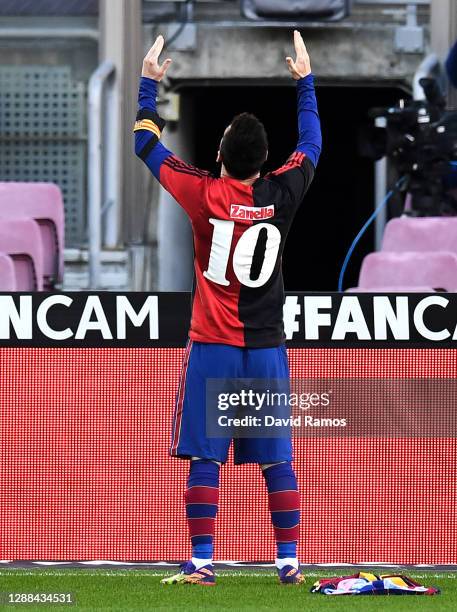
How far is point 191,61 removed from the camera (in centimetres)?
1535

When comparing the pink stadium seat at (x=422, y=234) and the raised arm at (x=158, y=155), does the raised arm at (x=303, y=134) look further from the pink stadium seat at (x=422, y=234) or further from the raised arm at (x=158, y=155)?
the pink stadium seat at (x=422, y=234)

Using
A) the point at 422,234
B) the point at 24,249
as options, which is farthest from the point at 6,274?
the point at 422,234

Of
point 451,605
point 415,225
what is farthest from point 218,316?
point 415,225

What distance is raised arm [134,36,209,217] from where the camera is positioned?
5.69 m

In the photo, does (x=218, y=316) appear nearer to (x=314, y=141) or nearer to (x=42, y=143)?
(x=314, y=141)

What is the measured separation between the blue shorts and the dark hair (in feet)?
2.05

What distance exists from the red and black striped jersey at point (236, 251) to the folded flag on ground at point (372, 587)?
2.83ft

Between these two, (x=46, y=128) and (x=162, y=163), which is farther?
(x=46, y=128)

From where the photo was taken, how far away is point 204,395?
564cm

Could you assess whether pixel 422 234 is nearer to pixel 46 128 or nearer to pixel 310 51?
pixel 310 51

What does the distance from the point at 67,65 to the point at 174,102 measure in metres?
1.09

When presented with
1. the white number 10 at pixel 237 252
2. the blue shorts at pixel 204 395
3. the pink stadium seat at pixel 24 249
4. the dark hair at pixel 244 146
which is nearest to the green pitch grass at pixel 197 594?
the blue shorts at pixel 204 395

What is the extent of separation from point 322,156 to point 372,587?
1380 cm

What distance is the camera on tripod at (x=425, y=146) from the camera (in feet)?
43.6
